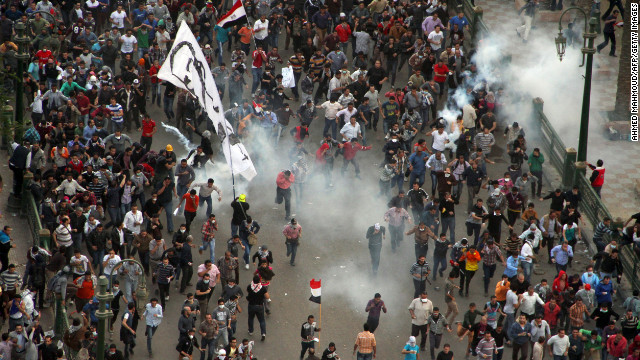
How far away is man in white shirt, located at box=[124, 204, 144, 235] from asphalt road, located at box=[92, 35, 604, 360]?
1.74m

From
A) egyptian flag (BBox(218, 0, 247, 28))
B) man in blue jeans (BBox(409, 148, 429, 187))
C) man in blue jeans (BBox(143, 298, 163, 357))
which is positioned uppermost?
egyptian flag (BBox(218, 0, 247, 28))

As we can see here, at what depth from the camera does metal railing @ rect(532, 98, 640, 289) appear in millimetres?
28391

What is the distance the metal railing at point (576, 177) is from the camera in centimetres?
2839

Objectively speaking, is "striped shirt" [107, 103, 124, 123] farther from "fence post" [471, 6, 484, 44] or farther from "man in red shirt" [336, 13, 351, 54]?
"fence post" [471, 6, 484, 44]

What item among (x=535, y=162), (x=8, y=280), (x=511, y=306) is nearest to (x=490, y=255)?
(x=511, y=306)

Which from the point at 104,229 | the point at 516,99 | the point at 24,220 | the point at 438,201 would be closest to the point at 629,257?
the point at 438,201

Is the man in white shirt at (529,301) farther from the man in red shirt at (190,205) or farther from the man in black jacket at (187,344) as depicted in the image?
the man in red shirt at (190,205)

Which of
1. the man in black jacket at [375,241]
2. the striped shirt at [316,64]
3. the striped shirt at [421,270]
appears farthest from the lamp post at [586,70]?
the striped shirt at [316,64]

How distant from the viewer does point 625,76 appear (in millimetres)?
34875

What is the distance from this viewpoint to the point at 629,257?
2842 cm

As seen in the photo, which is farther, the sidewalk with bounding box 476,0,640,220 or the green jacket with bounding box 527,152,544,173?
the sidewalk with bounding box 476,0,640,220

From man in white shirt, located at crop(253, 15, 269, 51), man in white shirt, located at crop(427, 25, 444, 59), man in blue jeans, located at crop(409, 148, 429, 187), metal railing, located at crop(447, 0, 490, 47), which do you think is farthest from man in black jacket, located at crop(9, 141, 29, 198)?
metal railing, located at crop(447, 0, 490, 47)

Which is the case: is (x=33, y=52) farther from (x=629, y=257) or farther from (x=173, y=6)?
(x=629, y=257)

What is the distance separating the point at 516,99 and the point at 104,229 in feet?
41.5
